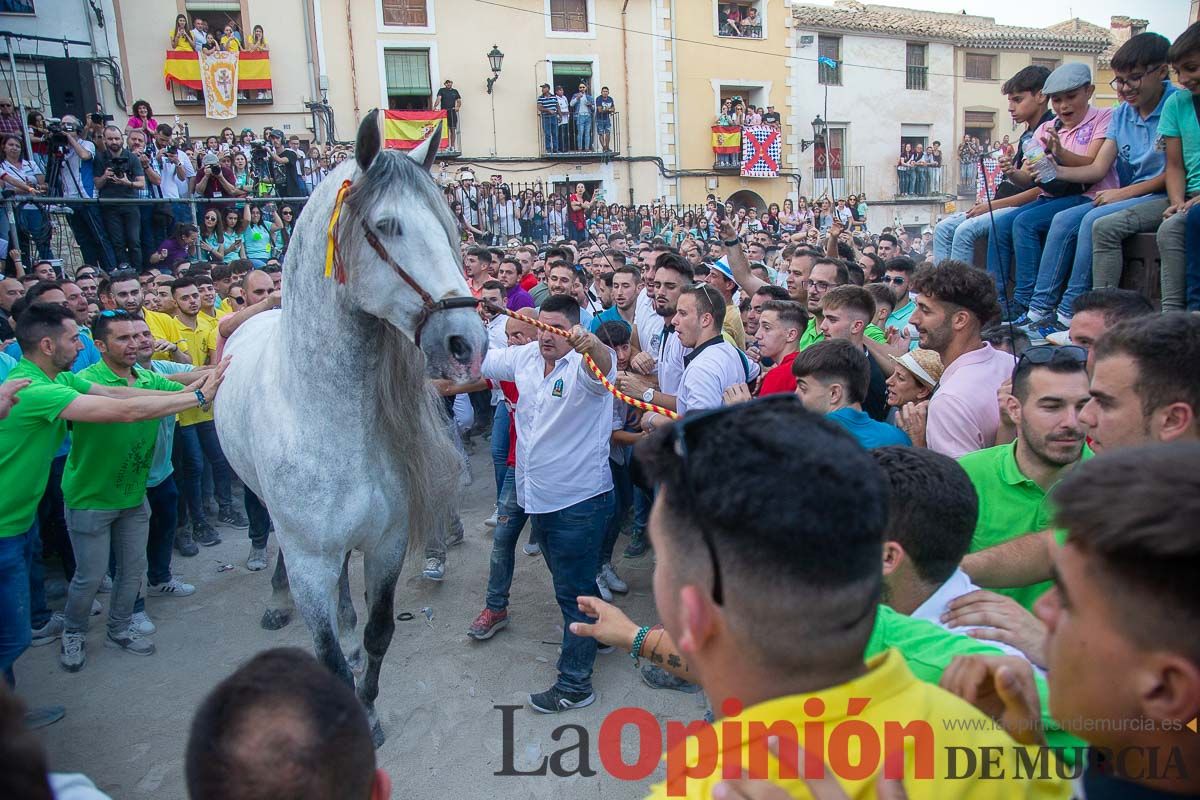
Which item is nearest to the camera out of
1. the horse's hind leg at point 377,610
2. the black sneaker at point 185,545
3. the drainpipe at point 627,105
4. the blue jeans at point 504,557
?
the horse's hind leg at point 377,610

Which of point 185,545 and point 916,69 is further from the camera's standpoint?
point 916,69

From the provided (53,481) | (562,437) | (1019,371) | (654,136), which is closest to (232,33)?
(654,136)

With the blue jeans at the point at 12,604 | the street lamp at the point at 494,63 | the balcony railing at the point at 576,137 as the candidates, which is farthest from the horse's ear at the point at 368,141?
the balcony railing at the point at 576,137

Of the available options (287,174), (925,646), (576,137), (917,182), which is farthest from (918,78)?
(925,646)

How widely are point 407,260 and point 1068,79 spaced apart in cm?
480

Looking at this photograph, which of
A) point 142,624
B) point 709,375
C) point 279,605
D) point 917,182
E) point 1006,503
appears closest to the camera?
point 1006,503

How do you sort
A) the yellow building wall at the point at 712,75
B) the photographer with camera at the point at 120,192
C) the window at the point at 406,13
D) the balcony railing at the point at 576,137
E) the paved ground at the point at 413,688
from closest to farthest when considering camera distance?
the paved ground at the point at 413,688
the photographer with camera at the point at 120,192
the window at the point at 406,13
the balcony railing at the point at 576,137
the yellow building wall at the point at 712,75

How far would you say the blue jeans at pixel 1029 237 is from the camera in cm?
568

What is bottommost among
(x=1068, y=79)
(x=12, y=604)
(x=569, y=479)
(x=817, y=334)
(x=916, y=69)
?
(x=12, y=604)

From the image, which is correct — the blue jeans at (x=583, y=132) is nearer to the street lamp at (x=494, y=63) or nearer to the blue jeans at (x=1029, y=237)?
the street lamp at (x=494, y=63)

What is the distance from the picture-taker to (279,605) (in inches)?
207

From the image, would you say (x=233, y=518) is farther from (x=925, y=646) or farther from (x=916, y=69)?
(x=916, y=69)

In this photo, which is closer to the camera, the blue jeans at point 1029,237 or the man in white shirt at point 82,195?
the blue jeans at point 1029,237

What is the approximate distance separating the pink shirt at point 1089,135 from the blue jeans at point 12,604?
22.2 feet
